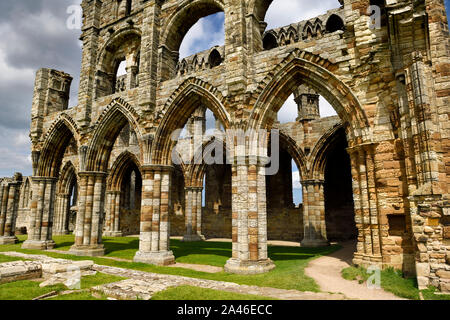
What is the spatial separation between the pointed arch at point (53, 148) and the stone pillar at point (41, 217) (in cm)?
42

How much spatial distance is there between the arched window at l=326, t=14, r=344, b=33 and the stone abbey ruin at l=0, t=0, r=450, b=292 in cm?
Answer: 25

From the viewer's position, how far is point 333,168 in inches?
690

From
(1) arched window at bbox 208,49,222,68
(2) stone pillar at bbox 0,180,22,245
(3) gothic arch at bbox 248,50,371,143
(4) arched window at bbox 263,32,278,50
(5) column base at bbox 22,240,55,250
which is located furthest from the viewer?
(1) arched window at bbox 208,49,222,68

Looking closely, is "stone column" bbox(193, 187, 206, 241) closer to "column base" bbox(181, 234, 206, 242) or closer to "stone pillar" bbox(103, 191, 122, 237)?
"column base" bbox(181, 234, 206, 242)

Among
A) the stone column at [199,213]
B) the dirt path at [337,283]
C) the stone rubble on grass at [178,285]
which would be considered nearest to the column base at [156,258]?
the stone rubble on grass at [178,285]

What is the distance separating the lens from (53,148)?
13094 millimetres

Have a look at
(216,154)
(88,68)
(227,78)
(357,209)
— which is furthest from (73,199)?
(357,209)

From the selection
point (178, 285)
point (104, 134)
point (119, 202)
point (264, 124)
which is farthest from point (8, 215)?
point (264, 124)

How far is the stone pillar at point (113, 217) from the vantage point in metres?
19.3

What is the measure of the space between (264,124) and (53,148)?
10255mm

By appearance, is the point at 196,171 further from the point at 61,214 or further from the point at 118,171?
the point at 61,214

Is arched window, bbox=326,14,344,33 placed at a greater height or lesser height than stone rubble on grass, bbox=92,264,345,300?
greater

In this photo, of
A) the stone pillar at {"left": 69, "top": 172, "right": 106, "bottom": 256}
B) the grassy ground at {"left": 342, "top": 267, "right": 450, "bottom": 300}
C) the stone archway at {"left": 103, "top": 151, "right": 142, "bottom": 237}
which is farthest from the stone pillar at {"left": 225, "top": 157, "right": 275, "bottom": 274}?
the stone archway at {"left": 103, "top": 151, "right": 142, "bottom": 237}

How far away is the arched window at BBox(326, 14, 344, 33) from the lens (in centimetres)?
1802
